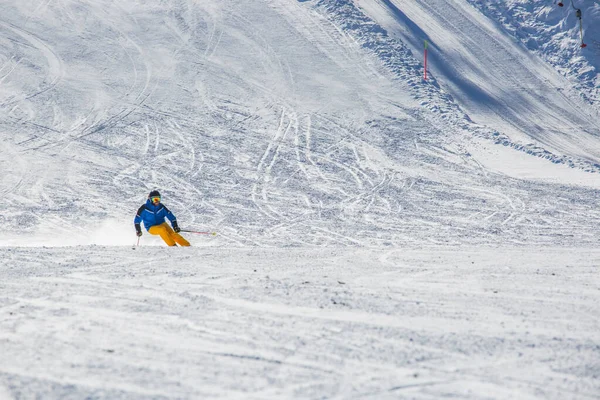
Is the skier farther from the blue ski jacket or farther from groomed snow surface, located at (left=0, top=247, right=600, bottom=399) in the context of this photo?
groomed snow surface, located at (left=0, top=247, right=600, bottom=399)

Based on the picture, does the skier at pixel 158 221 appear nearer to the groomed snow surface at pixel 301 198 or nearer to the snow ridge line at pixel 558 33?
the groomed snow surface at pixel 301 198

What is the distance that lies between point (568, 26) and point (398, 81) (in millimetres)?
9453

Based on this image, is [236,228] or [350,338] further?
[236,228]

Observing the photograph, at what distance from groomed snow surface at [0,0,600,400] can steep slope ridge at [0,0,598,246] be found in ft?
0.32

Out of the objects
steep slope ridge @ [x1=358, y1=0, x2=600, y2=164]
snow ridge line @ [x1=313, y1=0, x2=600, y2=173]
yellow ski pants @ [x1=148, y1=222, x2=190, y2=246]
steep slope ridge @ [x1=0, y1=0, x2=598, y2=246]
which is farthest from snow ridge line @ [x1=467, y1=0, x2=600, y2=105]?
yellow ski pants @ [x1=148, y1=222, x2=190, y2=246]

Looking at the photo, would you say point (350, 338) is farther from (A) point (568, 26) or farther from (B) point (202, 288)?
(A) point (568, 26)

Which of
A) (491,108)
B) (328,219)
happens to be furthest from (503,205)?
(491,108)

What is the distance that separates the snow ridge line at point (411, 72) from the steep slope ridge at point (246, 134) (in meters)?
0.08

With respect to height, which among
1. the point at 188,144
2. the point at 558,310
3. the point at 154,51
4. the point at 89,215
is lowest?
the point at 89,215

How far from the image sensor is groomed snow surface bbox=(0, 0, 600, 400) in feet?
17.0

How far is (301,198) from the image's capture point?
59.1 ft

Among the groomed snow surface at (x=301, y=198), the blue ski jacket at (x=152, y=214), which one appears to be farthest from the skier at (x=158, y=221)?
the groomed snow surface at (x=301, y=198)

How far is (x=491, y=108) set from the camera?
25.7 meters

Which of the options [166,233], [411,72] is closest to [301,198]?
[166,233]
